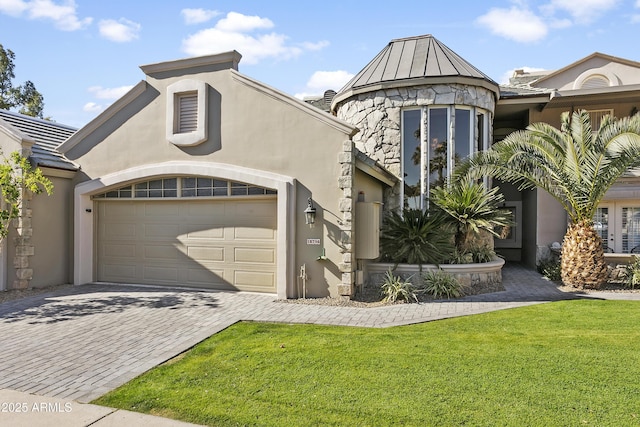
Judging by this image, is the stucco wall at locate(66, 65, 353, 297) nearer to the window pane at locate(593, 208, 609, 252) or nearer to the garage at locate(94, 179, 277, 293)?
the garage at locate(94, 179, 277, 293)

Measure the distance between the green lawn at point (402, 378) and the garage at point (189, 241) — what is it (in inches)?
127

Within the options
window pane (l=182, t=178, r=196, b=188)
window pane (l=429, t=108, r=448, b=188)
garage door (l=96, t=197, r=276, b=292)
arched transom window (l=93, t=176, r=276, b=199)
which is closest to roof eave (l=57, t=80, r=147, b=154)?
arched transom window (l=93, t=176, r=276, b=199)

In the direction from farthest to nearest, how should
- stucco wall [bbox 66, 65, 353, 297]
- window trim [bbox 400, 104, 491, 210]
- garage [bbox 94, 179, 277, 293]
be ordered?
window trim [bbox 400, 104, 491, 210] < garage [bbox 94, 179, 277, 293] < stucco wall [bbox 66, 65, 353, 297]

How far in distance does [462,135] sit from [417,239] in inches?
140

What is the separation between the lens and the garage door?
32.3 ft

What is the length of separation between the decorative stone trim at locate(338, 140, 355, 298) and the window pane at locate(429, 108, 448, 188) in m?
3.52

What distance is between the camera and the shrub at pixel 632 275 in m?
10.9

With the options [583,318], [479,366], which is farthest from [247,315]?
[583,318]

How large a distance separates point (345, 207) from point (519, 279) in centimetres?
675

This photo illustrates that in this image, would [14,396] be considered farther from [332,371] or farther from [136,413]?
[332,371]

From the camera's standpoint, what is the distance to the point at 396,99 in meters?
11.6

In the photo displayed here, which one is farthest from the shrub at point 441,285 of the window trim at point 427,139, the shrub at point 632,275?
the shrub at point 632,275

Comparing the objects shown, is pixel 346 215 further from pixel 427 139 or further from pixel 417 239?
pixel 427 139

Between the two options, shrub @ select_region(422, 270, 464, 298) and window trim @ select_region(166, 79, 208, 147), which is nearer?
shrub @ select_region(422, 270, 464, 298)
